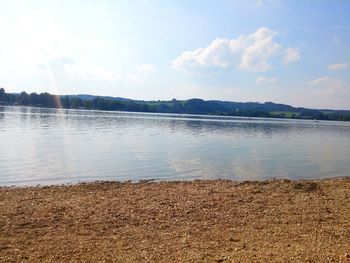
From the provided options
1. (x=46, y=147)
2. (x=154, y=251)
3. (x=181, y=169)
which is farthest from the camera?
(x=46, y=147)

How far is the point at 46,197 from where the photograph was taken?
664 inches

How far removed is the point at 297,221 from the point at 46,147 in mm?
32456

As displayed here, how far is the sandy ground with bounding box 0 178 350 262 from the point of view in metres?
9.52

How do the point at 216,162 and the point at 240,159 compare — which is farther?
the point at 240,159

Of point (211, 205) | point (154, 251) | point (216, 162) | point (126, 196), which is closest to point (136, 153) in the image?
point (216, 162)

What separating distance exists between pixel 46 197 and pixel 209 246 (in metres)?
9.12

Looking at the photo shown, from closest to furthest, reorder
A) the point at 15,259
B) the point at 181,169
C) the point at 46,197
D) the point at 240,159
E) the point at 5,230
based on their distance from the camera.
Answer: the point at 15,259
the point at 5,230
the point at 46,197
the point at 181,169
the point at 240,159

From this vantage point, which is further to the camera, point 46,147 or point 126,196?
point 46,147

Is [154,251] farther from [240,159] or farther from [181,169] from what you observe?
[240,159]

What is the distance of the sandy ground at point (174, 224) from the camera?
31.2ft

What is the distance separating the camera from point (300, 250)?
979cm

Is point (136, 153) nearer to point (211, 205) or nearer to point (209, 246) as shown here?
point (211, 205)

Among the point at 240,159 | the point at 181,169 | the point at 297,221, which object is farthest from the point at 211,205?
the point at 240,159

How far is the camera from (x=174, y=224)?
495 inches
